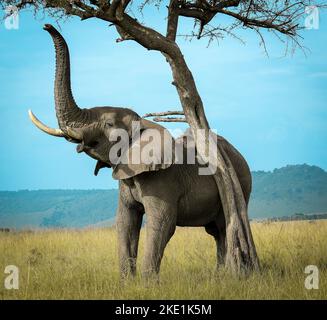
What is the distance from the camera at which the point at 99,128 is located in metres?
9.02

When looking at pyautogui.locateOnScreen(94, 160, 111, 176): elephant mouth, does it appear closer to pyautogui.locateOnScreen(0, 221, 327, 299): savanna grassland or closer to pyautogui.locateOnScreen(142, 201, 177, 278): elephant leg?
pyautogui.locateOnScreen(142, 201, 177, 278): elephant leg

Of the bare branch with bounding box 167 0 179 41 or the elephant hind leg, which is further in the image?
the elephant hind leg

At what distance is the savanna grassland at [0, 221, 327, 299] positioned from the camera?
338 inches

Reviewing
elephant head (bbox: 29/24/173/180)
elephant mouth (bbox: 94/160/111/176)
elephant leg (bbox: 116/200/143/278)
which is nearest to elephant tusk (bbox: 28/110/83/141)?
elephant head (bbox: 29/24/173/180)

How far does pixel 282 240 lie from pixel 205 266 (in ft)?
9.38

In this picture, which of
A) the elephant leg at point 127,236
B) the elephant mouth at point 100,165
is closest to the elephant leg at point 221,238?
the elephant leg at point 127,236

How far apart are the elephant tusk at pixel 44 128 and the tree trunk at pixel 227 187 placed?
1998 millimetres

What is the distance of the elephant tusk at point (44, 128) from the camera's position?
9.04m

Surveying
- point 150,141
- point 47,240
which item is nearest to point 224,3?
point 150,141

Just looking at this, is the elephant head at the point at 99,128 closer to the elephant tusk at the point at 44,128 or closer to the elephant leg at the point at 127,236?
the elephant tusk at the point at 44,128

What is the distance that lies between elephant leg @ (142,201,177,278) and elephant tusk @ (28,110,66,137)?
61.1 inches
